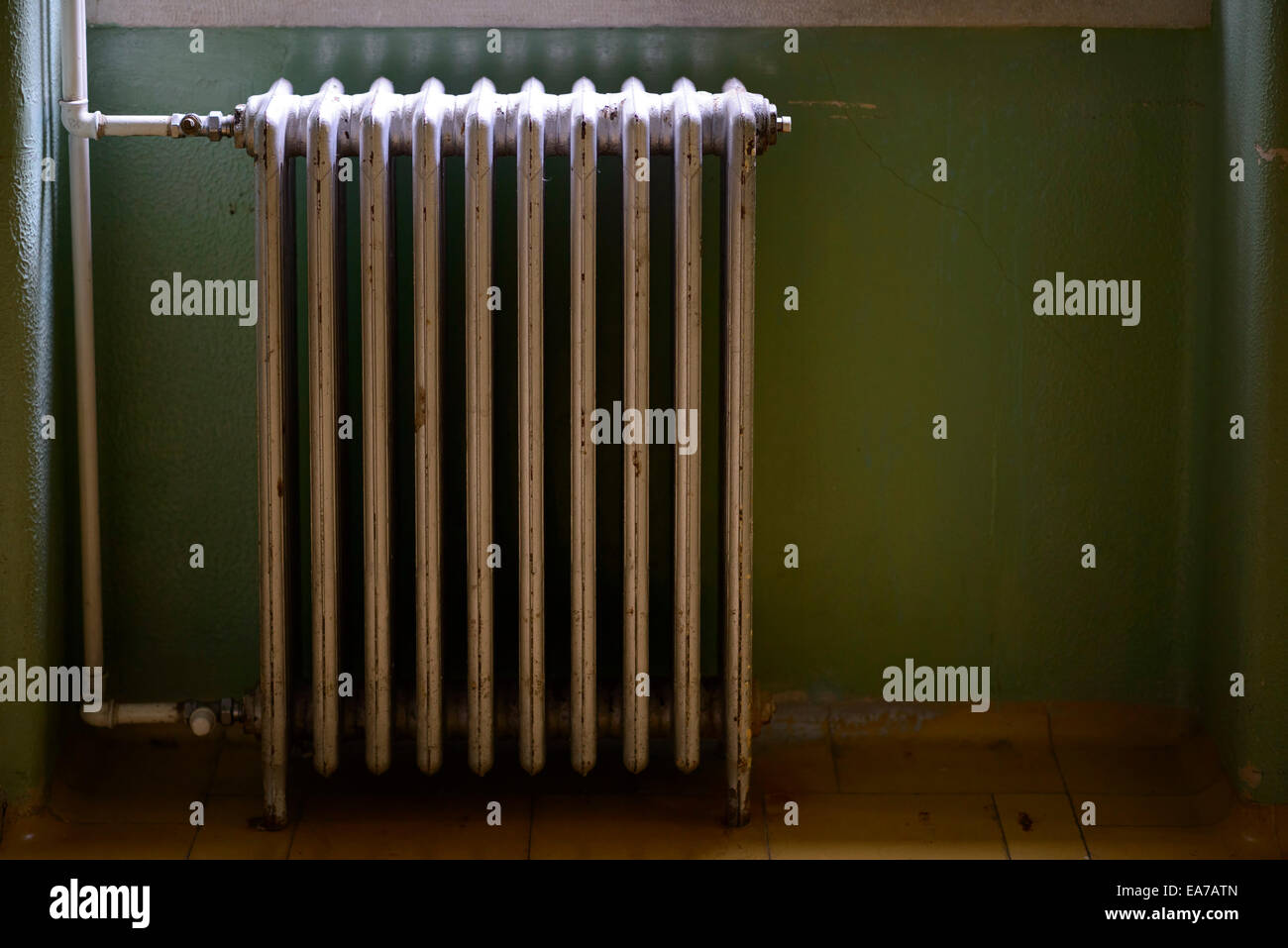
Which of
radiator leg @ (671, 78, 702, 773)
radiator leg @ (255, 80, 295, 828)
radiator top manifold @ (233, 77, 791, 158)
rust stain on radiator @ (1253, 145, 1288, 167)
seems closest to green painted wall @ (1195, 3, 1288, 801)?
rust stain on radiator @ (1253, 145, 1288, 167)

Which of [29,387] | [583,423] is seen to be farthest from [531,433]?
[29,387]

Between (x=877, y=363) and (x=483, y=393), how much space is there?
590 millimetres

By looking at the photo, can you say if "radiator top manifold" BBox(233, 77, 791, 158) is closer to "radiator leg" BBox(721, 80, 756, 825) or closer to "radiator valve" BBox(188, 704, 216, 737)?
"radiator leg" BBox(721, 80, 756, 825)

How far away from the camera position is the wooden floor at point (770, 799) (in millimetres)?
2062

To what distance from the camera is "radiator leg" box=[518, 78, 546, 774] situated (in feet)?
6.37

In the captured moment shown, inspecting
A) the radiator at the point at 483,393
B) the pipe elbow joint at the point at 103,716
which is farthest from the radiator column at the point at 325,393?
the pipe elbow joint at the point at 103,716

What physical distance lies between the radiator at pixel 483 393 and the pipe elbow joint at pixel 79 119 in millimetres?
225

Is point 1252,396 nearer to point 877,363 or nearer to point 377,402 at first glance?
point 877,363

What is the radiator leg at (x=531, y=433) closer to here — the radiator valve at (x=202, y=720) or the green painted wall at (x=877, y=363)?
the green painted wall at (x=877, y=363)

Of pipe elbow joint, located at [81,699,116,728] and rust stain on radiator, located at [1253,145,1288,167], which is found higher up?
rust stain on radiator, located at [1253,145,1288,167]

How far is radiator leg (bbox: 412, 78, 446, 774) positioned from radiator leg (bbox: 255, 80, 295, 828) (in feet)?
0.55
